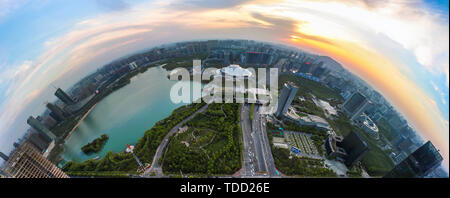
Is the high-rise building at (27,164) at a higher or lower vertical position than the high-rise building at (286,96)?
lower

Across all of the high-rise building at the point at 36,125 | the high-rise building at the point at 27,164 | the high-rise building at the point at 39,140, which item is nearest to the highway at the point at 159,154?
the high-rise building at the point at 27,164

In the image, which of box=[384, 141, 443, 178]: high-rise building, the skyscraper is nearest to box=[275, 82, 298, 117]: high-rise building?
the skyscraper

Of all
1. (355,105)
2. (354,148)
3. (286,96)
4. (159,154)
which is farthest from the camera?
(355,105)

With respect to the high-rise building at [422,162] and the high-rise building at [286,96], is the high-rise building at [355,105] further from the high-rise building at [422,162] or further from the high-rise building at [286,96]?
the high-rise building at [286,96]

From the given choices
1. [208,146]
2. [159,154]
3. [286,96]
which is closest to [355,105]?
[286,96]

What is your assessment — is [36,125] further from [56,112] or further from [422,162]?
[422,162]
